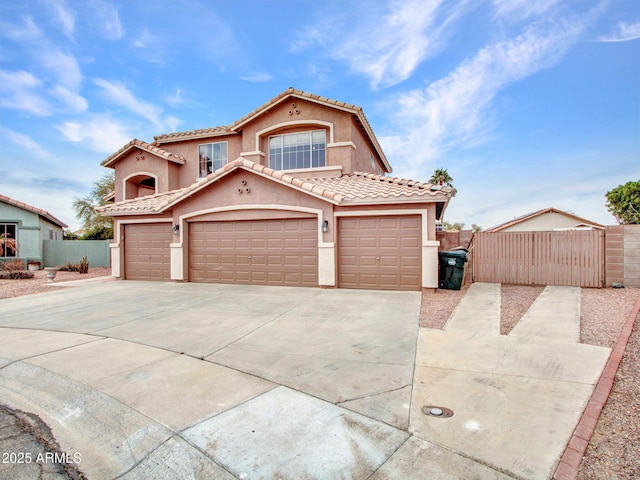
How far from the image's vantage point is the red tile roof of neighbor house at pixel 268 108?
14602 mm

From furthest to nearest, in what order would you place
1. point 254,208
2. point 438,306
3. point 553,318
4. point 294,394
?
point 254,208 → point 438,306 → point 553,318 → point 294,394

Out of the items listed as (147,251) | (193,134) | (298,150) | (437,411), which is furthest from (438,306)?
(193,134)

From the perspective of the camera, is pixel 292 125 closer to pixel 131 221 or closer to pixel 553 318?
pixel 131 221

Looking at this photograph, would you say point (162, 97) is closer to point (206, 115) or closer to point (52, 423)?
point (206, 115)

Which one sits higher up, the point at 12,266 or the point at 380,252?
the point at 380,252

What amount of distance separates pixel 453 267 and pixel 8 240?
25.5 metres

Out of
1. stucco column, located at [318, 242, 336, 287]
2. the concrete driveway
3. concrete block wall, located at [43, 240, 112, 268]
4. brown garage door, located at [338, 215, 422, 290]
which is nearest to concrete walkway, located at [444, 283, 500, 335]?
the concrete driveway

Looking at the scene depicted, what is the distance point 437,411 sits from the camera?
12.0 feet

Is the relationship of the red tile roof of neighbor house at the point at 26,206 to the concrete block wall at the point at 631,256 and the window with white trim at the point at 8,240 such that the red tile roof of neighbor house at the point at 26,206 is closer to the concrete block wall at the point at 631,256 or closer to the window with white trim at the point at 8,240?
the window with white trim at the point at 8,240

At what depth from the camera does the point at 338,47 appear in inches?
597

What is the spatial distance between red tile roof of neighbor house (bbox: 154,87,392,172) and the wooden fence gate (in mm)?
7106

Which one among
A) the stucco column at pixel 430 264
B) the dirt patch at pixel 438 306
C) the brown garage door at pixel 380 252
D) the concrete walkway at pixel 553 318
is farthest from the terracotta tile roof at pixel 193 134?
the concrete walkway at pixel 553 318

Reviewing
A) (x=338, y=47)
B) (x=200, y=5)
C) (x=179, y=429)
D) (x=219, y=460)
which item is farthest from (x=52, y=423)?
(x=338, y=47)

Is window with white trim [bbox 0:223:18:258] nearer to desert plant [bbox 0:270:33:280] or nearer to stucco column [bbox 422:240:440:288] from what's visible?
desert plant [bbox 0:270:33:280]
